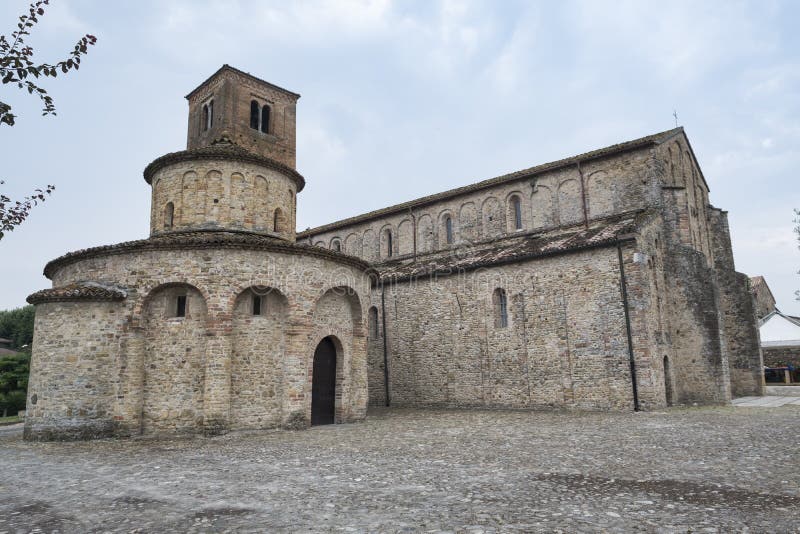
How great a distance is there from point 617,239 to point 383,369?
12501 mm

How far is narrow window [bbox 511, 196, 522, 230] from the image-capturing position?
84.4 ft

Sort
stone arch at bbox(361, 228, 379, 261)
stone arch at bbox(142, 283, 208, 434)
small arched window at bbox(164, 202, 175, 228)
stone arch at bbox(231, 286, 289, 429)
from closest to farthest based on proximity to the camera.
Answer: stone arch at bbox(142, 283, 208, 434)
stone arch at bbox(231, 286, 289, 429)
small arched window at bbox(164, 202, 175, 228)
stone arch at bbox(361, 228, 379, 261)

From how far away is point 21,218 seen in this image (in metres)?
6.01

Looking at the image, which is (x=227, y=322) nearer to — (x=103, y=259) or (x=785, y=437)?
(x=103, y=259)

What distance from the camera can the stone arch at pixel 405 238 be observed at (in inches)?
1160

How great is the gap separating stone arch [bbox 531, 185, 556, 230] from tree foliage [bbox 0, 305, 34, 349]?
54.0m

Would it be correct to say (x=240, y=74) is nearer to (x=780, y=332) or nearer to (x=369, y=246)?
(x=369, y=246)

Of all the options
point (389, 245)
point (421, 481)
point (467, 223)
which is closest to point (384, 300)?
point (389, 245)

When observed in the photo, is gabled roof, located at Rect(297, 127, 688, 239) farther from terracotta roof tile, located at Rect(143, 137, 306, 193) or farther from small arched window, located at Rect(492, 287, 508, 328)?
terracotta roof tile, located at Rect(143, 137, 306, 193)

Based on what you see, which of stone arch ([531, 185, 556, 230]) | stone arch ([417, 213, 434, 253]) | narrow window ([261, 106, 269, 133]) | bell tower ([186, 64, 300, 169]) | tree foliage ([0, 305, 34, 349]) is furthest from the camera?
tree foliage ([0, 305, 34, 349])

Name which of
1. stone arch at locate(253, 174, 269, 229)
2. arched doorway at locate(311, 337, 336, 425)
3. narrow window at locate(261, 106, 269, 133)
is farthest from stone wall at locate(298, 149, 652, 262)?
arched doorway at locate(311, 337, 336, 425)

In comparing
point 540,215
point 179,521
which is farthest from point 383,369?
point 179,521

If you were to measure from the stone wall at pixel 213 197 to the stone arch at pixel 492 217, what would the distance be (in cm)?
1184

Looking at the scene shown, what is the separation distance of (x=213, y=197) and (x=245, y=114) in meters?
5.42
